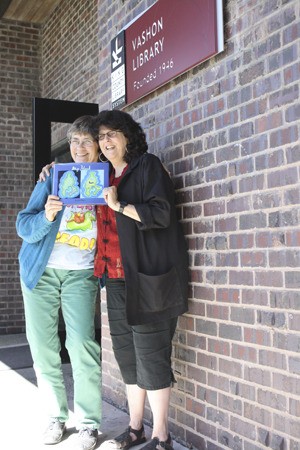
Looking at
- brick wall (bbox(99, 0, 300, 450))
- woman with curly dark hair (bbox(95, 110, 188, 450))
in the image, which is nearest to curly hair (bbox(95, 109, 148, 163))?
woman with curly dark hair (bbox(95, 110, 188, 450))

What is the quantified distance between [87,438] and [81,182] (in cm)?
146

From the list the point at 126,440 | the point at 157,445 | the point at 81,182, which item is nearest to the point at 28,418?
the point at 126,440

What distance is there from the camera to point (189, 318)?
3191 millimetres

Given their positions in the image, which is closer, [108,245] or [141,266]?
[141,266]

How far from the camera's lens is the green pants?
330 cm

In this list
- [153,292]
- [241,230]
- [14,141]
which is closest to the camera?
[241,230]

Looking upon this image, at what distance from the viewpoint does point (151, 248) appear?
296 centimetres

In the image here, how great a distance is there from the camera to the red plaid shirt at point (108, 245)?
3123mm

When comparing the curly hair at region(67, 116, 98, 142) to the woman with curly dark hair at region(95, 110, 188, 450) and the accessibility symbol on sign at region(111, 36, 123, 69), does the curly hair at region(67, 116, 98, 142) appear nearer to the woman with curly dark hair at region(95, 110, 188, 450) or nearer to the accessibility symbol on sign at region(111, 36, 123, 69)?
the woman with curly dark hair at region(95, 110, 188, 450)

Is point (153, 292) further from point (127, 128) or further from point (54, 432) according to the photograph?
point (54, 432)

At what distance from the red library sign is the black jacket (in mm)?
653

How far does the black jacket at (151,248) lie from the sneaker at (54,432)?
96cm

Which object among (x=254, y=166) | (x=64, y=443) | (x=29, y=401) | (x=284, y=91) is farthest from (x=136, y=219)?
(x=29, y=401)

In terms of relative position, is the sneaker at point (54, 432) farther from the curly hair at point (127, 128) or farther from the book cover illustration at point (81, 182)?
the curly hair at point (127, 128)
